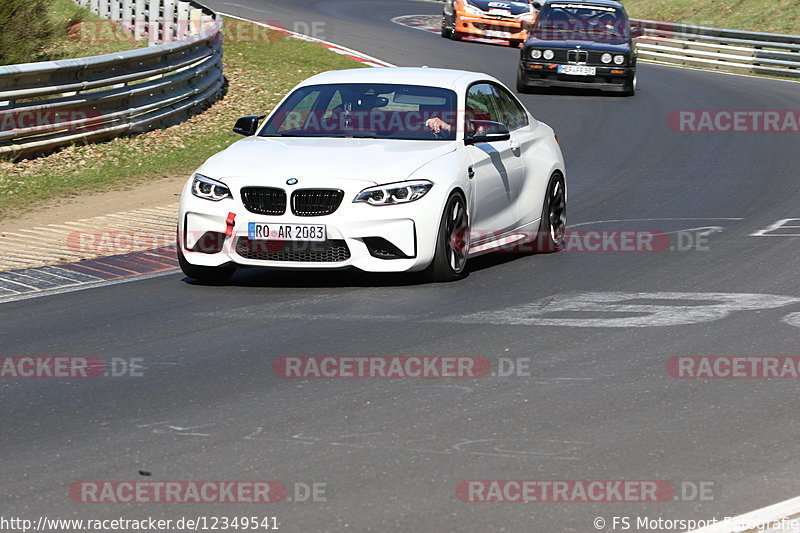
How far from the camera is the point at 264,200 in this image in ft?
32.4

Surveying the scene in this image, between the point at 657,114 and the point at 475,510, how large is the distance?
62.0 feet

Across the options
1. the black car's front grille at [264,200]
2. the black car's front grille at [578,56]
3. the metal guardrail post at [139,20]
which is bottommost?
the metal guardrail post at [139,20]

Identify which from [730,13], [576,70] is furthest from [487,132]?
[730,13]

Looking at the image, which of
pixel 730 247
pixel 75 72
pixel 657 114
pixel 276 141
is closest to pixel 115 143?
pixel 75 72

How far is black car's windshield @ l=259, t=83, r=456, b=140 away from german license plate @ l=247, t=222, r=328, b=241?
133 centimetres

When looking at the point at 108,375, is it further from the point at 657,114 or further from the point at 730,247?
the point at 657,114

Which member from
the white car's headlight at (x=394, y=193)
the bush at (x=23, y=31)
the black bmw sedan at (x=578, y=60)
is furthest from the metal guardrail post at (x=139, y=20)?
the white car's headlight at (x=394, y=193)

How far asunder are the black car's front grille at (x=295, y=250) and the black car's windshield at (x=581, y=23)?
16991 millimetres

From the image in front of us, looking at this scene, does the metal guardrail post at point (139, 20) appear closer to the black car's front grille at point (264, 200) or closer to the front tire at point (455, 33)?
the front tire at point (455, 33)

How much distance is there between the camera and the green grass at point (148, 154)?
49.4ft

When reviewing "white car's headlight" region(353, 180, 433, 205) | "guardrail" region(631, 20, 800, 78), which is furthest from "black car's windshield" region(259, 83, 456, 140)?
"guardrail" region(631, 20, 800, 78)

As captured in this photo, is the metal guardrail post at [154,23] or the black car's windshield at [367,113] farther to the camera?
the metal guardrail post at [154,23]

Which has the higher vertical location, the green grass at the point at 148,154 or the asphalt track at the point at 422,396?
the asphalt track at the point at 422,396

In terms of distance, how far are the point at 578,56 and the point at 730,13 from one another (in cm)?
2339
